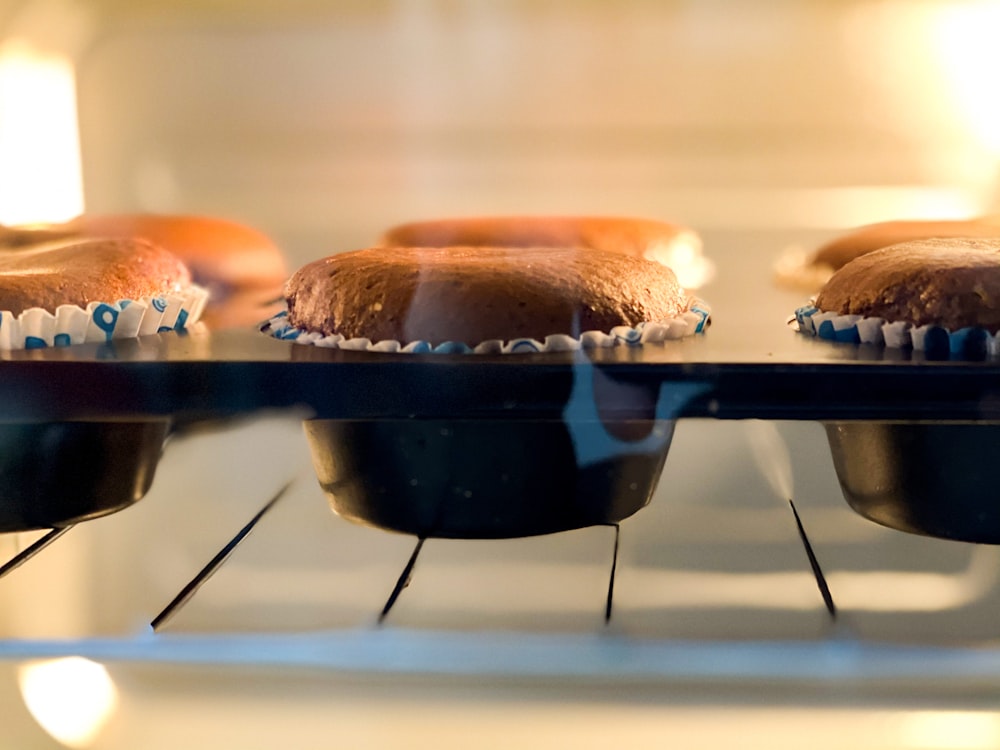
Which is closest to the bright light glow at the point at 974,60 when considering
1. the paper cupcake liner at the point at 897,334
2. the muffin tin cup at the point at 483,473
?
the paper cupcake liner at the point at 897,334

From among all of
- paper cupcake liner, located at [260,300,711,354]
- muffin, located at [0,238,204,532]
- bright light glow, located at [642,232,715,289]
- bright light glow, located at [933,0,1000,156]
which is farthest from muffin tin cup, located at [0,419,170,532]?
bright light glow, located at [933,0,1000,156]

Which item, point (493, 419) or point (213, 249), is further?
point (213, 249)

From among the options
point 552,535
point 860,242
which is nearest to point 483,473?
point 552,535

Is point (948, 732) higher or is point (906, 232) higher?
point (906, 232)

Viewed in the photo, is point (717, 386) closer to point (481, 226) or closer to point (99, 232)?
point (481, 226)

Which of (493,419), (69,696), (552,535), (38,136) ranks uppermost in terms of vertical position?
(38,136)

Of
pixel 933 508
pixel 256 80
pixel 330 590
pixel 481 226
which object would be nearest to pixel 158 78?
pixel 256 80

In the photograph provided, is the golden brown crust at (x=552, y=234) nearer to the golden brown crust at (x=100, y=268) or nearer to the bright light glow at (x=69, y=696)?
the golden brown crust at (x=100, y=268)

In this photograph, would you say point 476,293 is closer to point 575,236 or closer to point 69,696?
point 575,236
